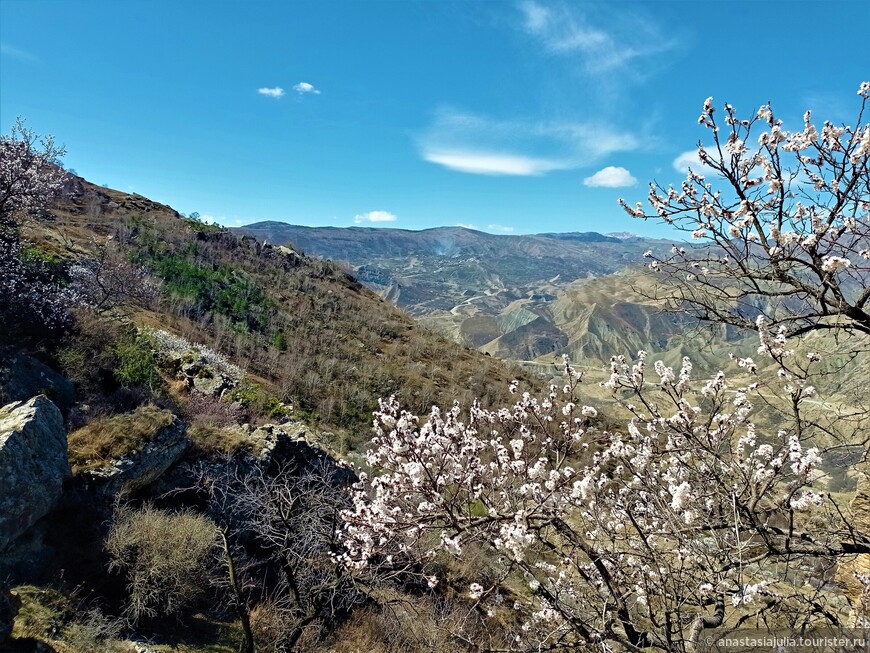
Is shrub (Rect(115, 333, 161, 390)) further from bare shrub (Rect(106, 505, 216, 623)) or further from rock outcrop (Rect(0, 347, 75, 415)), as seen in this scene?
bare shrub (Rect(106, 505, 216, 623))

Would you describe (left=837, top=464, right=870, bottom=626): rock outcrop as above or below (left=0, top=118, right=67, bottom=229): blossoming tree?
below

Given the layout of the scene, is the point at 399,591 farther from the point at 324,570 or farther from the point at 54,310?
the point at 54,310

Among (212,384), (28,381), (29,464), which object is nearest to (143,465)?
(29,464)

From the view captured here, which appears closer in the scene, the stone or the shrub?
the shrub

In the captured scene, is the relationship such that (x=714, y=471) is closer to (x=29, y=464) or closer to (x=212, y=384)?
(x=29, y=464)

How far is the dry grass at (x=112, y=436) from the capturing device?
10.4 metres

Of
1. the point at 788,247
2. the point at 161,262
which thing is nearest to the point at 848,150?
the point at 788,247

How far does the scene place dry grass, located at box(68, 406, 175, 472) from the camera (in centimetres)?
1039

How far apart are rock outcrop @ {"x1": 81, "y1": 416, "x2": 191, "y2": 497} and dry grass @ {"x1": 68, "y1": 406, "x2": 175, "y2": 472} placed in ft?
0.48

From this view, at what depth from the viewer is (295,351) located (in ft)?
117

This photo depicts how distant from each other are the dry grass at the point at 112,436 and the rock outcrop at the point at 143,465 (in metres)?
0.15

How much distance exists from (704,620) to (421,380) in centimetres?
3408

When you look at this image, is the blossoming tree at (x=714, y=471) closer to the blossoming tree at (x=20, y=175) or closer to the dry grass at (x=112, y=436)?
the dry grass at (x=112, y=436)

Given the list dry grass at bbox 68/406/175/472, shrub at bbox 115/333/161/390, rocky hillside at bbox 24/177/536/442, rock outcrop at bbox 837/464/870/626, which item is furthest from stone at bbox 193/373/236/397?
rock outcrop at bbox 837/464/870/626
